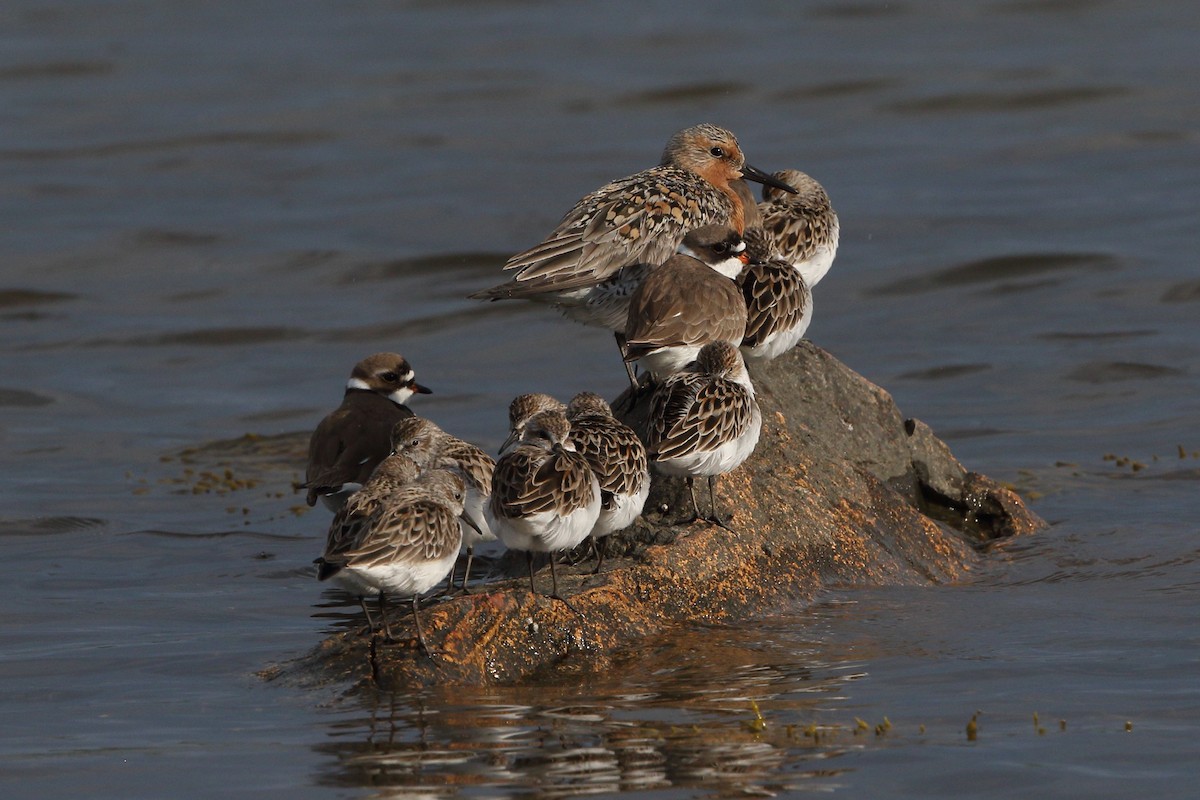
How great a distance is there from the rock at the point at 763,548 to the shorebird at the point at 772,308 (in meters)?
0.33

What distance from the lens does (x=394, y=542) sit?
6.89m

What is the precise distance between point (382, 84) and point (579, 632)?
829 inches

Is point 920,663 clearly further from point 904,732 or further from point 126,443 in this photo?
point 126,443

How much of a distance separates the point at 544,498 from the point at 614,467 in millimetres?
539

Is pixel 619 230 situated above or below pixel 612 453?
above

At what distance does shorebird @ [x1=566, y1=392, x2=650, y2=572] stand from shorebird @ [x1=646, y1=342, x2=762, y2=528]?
0.12m

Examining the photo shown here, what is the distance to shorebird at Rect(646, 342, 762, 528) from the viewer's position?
777cm

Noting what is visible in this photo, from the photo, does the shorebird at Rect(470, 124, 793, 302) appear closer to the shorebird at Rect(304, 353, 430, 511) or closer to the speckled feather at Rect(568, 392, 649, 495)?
the shorebird at Rect(304, 353, 430, 511)

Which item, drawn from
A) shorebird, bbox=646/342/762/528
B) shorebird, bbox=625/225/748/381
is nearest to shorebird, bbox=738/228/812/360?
shorebird, bbox=625/225/748/381

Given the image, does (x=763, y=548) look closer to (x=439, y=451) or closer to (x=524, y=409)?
(x=524, y=409)

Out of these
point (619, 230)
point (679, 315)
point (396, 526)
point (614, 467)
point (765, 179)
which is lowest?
point (396, 526)

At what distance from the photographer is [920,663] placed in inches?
299

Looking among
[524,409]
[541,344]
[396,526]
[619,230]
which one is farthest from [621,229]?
[541,344]

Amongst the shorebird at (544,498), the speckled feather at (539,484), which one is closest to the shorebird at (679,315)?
the shorebird at (544,498)
